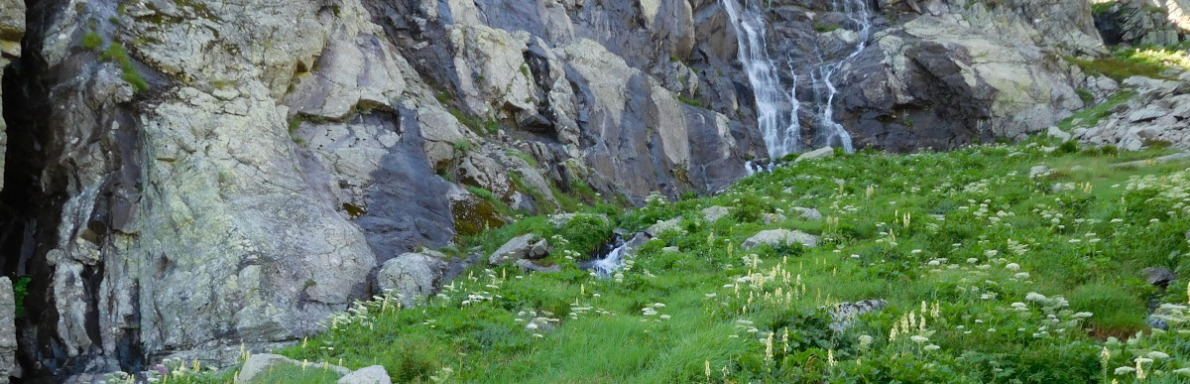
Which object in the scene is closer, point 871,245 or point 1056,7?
point 871,245

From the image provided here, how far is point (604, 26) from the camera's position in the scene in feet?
86.6

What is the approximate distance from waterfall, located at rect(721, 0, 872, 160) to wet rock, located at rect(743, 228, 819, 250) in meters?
13.8

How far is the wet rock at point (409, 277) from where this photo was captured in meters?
11.2

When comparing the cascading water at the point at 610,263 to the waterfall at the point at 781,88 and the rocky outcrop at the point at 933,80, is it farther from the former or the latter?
the rocky outcrop at the point at 933,80

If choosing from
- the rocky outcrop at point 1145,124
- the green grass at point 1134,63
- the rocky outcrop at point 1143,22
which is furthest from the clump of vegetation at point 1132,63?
the rocky outcrop at point 1145,124

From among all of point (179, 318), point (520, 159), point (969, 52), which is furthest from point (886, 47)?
point (179, 318)

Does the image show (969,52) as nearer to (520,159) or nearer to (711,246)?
(520,159)

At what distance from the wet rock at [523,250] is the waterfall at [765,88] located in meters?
16.4

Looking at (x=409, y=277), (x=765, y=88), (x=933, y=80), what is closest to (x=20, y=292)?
(x=409, y=277)

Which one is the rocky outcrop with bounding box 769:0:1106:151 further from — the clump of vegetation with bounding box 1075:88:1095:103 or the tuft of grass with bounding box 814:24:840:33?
the clump of vegetation with bounding box 1075:88:1095:103

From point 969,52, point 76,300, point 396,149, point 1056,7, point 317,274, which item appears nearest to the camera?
point 76,300

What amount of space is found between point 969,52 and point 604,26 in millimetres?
15517

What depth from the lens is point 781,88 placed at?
32406mm

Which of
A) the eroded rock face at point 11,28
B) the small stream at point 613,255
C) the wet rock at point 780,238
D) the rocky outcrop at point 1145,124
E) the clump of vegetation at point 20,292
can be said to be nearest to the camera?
the clump of vegetation at point 20,292
